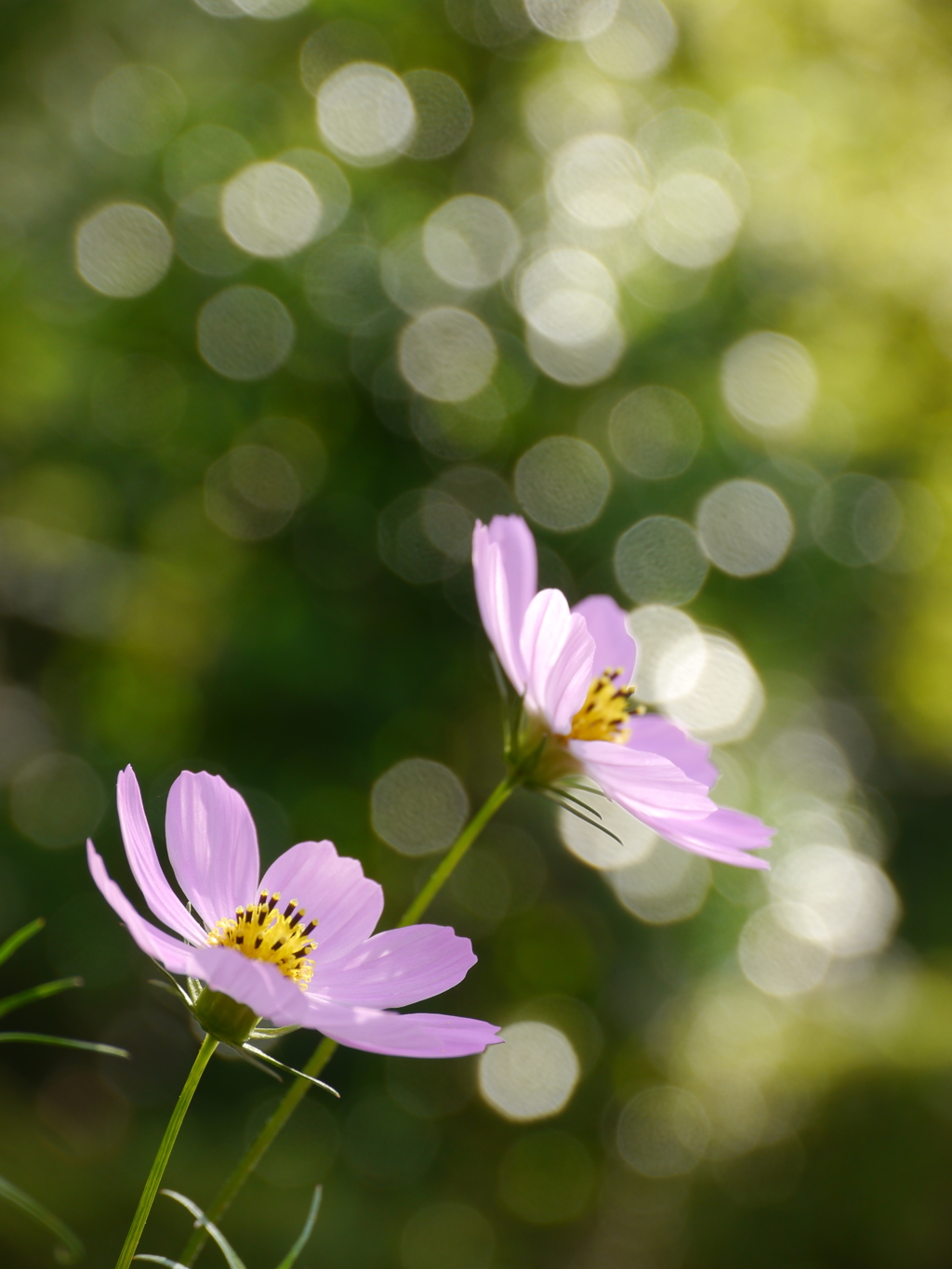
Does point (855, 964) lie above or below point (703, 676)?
below

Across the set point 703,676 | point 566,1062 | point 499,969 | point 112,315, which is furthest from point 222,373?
point 566,1062

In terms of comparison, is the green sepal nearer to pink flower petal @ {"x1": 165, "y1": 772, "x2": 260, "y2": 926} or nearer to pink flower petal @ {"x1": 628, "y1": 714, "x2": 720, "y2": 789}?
pink flower petal @ {"x1": 165, "y1": 772, "x2": 260, "y2": 926}

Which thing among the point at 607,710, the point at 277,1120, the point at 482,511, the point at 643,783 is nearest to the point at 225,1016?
the point at 277,1120

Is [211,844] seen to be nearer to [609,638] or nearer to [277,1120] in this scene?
[277,1120]

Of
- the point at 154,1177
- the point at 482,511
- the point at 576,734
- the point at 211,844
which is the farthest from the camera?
the point at 482,511

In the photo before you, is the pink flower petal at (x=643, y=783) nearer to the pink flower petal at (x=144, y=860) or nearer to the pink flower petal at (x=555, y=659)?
the pink flower petal at (x=555, y=659)

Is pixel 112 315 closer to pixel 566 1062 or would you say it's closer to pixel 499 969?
pixel 499 969
